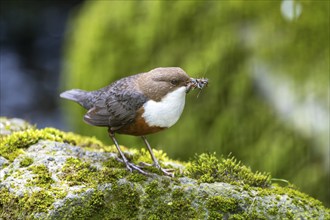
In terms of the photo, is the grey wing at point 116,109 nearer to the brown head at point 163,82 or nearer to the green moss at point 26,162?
the brown head at point 163,82

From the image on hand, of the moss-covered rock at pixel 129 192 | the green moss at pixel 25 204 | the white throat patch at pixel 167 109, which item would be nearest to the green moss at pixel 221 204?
the moss-covered rock at pixel 129 192

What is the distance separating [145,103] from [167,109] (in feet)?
0.54

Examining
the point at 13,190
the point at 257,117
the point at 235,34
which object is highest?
the point at 235,34

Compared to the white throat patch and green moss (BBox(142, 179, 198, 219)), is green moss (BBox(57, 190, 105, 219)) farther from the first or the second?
the white throat patch

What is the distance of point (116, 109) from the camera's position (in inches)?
142

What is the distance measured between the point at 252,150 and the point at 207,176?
191 centimetres

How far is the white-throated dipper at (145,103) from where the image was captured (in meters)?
3.39

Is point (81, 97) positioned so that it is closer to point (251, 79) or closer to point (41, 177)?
point (41, 177)

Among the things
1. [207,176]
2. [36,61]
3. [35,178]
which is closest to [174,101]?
[207,176]

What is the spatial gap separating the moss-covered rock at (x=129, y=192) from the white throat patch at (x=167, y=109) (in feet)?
1.25

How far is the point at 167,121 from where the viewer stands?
341 centimetres

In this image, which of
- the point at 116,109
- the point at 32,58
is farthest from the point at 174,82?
the point at 32,58

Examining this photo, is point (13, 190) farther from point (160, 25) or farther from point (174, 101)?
point (160, 25)

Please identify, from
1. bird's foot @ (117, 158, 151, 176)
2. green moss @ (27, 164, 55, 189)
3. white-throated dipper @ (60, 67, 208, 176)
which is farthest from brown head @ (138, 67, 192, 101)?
green moss @ (27, 164, 55, 189)
